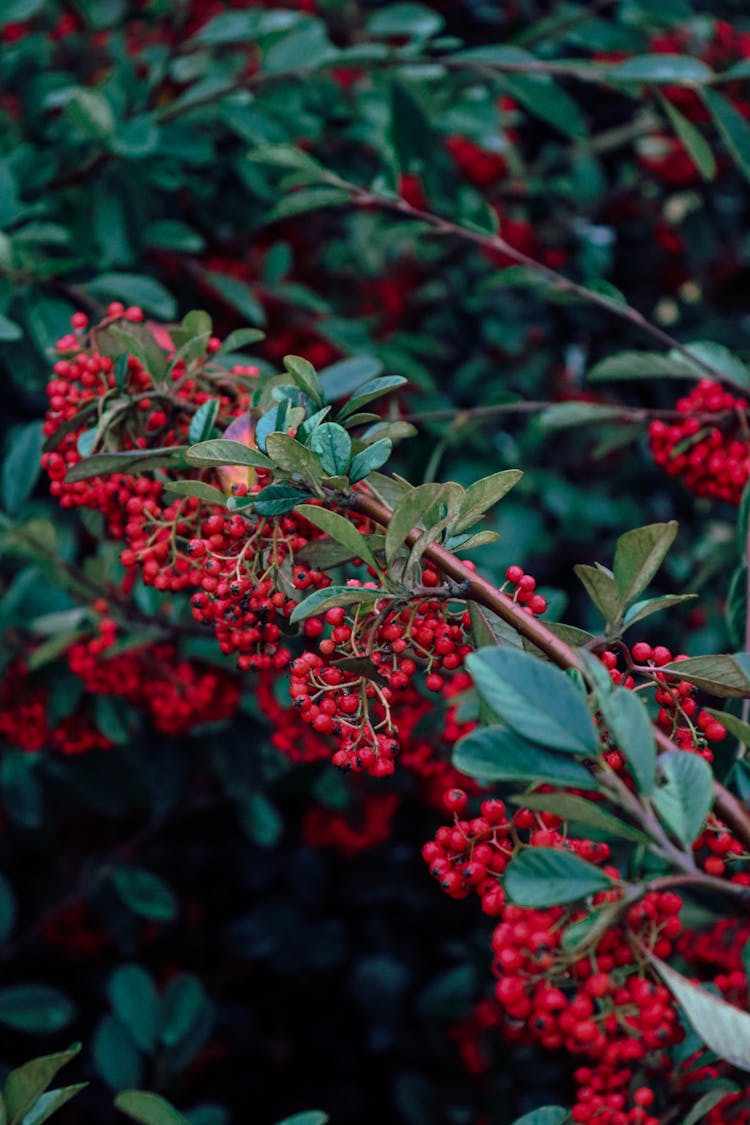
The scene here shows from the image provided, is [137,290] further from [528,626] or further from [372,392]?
[528,626]

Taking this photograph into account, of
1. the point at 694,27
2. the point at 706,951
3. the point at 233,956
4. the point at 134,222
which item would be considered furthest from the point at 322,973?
the point at 694,27

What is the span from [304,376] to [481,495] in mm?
213

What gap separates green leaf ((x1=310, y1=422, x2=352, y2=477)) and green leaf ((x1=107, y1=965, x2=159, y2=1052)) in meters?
1.25

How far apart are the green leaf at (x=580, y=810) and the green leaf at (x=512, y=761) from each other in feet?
0.06

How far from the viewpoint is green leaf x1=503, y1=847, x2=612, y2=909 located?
728 mm

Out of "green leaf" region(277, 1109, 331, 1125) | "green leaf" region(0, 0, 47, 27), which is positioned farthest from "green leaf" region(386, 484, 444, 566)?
"green leaf" region(0, 0, 47, 27)

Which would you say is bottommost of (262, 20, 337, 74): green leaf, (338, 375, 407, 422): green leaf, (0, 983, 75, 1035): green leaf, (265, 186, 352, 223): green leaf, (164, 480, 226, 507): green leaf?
(0, 983, 75, 1035): green leaf

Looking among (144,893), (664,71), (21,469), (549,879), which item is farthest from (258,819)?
(664,71)

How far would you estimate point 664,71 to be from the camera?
177cm

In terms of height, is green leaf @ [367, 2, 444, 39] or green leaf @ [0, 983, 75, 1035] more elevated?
green leaf @ [367, 2, 444, 39]

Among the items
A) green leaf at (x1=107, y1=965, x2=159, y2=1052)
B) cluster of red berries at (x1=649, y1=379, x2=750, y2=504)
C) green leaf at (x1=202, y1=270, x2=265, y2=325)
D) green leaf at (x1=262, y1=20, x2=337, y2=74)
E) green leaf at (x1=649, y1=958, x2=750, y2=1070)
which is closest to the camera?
green leaf at (x1=649, y1=958, x2=750, y2=1070)

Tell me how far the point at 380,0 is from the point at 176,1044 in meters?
2.64

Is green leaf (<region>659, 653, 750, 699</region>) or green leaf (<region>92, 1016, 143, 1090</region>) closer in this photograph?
green leaf (<region>659, 653, 750, 699</region>)

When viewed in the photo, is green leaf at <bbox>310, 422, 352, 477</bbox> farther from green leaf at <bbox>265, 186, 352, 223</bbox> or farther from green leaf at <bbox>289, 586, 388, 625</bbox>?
green leaf at <bbox>265, 186, 352, 223</bbox>
